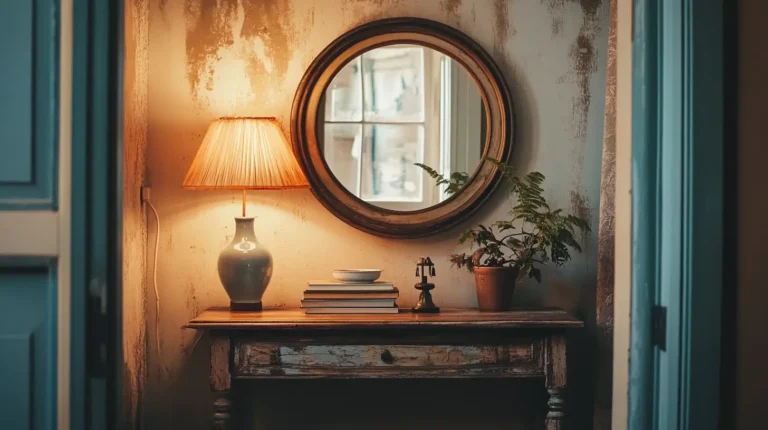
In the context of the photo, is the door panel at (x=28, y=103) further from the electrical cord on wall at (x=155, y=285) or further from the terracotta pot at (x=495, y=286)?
the terracotta pot at (x=495, y=286)

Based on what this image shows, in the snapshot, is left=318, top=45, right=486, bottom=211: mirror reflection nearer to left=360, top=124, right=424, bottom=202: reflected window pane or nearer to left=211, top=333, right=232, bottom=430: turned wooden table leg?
left=360, top=124, right=424, bottom=202: reflected window pane

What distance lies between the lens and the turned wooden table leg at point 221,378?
2.73 m

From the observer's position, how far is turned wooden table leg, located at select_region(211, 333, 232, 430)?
2730 mm

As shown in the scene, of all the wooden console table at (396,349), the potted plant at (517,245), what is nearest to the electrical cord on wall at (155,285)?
the wooden console table at (396,349)

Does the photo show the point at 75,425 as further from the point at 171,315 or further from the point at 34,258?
the point at 171,315

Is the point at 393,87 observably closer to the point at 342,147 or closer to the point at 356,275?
the point at 342,147

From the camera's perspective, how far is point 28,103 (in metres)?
1.82

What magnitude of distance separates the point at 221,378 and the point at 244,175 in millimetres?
703

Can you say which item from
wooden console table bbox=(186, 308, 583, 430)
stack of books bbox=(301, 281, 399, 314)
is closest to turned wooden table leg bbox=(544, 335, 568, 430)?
wooden console table bbox=(186, 308, 583, 430)

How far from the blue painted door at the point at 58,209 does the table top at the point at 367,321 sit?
0.89m

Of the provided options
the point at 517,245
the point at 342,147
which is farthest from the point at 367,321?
the point at 342,147

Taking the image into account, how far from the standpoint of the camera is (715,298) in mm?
1517

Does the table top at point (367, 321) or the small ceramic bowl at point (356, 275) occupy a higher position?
the small ceramic bowl at point (356, 275)

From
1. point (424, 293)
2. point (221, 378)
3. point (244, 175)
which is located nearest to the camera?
point (221, 378)
